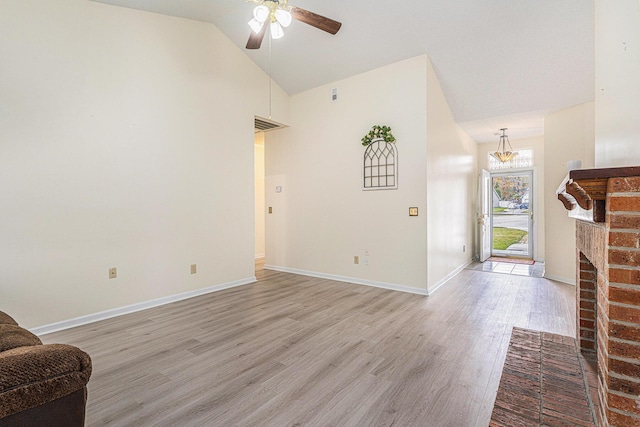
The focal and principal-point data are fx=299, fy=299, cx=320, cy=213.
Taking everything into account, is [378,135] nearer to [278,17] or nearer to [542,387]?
[278,17]

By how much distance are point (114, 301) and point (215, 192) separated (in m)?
1.80

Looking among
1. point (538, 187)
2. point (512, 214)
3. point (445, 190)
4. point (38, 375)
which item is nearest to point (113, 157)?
point (38, 375)

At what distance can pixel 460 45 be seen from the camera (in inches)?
145

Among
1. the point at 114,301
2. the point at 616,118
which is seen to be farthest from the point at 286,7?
the point at 114,301

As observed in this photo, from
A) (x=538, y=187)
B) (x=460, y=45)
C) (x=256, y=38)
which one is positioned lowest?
(x=538, y=187)

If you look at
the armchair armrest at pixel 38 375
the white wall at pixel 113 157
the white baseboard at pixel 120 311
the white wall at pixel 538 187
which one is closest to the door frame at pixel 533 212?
the white wall at pixel 538 187

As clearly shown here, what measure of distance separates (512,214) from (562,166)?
250 centimetres

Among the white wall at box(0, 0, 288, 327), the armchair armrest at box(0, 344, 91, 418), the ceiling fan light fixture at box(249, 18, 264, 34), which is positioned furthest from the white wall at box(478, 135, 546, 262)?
the armchair armrest at box(0, 344, 91, 418)

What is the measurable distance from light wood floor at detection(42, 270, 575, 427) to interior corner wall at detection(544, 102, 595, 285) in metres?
0.89

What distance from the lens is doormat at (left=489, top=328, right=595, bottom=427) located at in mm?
1439

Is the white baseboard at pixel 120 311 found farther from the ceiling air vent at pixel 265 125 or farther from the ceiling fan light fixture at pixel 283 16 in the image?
the ceiling fan light fixture at pixel 283 16

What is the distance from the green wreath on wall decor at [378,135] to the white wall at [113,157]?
1.90 m

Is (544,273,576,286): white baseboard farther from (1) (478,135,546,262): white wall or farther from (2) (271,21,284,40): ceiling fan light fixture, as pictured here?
(2) (271,21,284,40): ceiling fan light fixture

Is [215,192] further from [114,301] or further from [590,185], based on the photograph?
[590,185]
